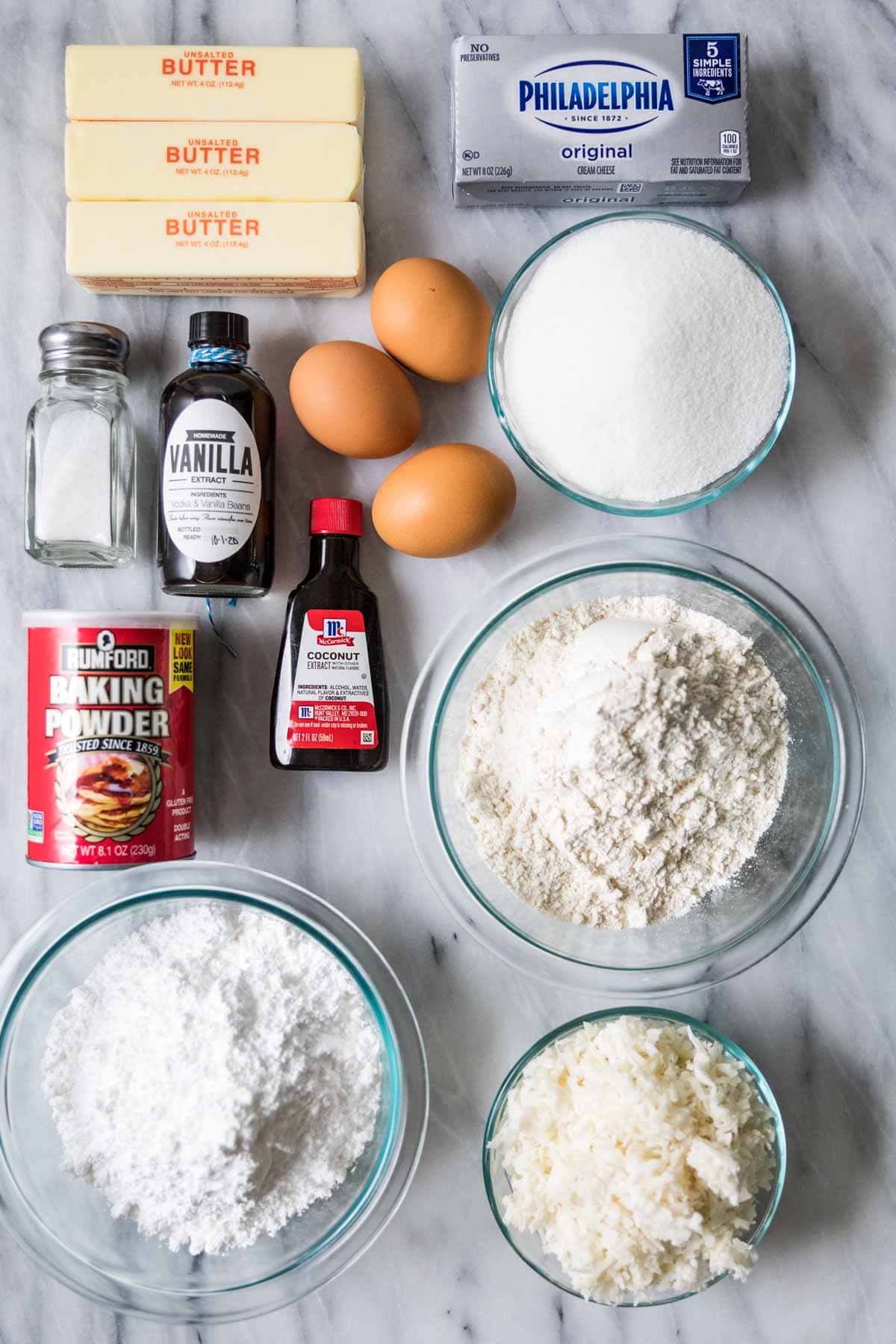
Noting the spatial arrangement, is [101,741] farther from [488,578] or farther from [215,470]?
[488,578]

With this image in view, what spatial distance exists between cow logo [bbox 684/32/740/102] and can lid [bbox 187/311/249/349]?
0.53m

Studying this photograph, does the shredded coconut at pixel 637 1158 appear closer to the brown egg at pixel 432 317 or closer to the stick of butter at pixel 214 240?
the brown egg at pixel 432 317

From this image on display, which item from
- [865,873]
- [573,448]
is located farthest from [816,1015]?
[573,448]

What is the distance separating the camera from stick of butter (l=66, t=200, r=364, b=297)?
98 cm

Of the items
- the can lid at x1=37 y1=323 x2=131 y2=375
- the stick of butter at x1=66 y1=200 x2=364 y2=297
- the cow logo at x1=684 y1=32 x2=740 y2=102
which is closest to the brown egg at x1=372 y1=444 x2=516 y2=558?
the stick of butter at x1=66 y1=200 x2=364 y2=297

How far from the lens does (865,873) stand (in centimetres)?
106

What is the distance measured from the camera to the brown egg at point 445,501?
93 cm

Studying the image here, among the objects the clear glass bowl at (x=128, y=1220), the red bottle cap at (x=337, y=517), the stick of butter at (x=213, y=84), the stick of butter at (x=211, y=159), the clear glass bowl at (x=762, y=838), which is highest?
the stick of butter at (x=213, y=84)

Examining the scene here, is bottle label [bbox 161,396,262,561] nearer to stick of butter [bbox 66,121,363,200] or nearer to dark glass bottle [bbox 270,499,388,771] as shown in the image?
dark glass bottle [bbox 270,499,388,771]

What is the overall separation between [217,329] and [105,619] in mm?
323

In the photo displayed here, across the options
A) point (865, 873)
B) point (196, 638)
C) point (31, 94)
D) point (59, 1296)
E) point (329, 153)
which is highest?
point (31, 94)

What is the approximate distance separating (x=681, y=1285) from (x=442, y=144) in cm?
123

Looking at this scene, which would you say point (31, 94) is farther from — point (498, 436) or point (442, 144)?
point (498, 436)

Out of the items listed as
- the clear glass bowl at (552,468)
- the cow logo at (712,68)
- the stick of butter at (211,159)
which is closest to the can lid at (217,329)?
the stick of butter at (211,159)
